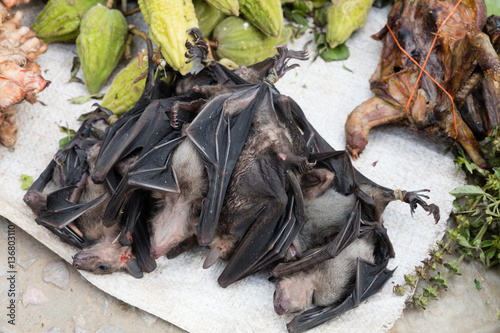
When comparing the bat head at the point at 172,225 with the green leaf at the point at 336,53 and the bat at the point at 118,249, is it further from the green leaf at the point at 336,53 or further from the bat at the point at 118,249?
the green leaf at the point at 336,53

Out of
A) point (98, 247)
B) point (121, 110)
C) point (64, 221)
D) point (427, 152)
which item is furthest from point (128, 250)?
point (427, 152)

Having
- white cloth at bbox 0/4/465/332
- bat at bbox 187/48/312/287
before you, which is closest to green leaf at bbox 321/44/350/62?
white cloth at bbox 0/4/465/332

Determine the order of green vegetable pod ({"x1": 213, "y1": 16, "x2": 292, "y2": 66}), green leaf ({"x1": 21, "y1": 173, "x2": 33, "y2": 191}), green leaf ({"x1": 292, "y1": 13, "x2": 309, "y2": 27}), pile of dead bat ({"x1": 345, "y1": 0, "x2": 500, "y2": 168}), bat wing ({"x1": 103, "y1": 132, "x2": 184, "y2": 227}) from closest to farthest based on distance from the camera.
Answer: bat wing ({"x1": 103, "y1": 132, "x2": 184, "y2": 227})
green leaf ({"x1": 21, "y1": 173, "x2": 33, "y2": 191})
pile of dead bat ({"x1": 345, "y1": 0, "x2": 500, "y2": 168})
green vegetable pod ({"x1": 213, "y1": 16, "x2": 292, "y2": 66})
green leaf ({"x1": 292, "y1": 13, "x2": 309, "y2": 27})

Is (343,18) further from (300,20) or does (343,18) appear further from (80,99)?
(80,99)

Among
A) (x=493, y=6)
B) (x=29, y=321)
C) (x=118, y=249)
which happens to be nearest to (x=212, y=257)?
(x=118, y=249)

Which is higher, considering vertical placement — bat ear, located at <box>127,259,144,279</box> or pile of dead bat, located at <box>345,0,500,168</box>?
pile of dead bat, located at <box>345,0,500,168</box>

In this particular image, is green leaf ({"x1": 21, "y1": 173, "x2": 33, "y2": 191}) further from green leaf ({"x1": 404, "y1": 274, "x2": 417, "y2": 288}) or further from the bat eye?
green leaf ({"x1": 404, "y1": 274, "x2": 417, "y2": 288})
